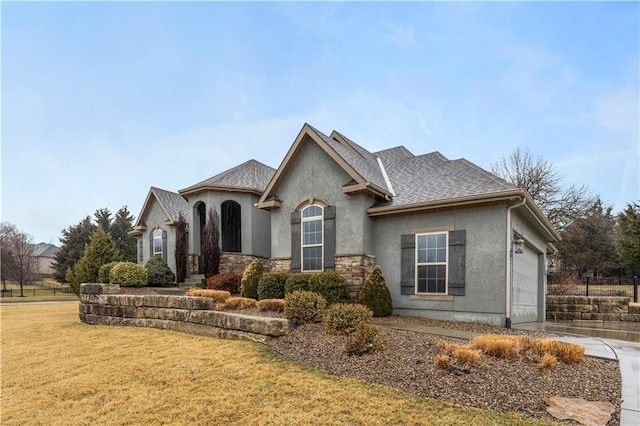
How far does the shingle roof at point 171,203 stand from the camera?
58.1ft

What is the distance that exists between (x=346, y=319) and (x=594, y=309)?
486 inches

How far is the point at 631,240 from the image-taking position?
20859 mm

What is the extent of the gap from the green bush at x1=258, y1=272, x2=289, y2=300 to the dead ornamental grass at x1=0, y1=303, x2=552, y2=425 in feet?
13.0

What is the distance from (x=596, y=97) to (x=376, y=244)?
10.3 meters

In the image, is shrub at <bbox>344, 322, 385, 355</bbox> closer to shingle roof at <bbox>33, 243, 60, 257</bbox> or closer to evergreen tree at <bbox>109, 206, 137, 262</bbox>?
evergreen tree at <bbox>109, 206, 137, 262</bbox>

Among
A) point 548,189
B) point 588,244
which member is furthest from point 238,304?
point 588,244

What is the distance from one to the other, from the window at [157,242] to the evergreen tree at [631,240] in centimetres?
2696

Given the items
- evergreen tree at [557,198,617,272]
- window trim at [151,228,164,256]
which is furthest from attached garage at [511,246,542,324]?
evergreen tree at [557,198,617,272]

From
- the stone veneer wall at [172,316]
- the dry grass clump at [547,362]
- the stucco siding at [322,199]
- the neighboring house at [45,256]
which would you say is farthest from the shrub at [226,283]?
the neighboring house at [45,256]

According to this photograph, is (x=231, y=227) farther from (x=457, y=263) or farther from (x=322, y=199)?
(x=457, y=263)

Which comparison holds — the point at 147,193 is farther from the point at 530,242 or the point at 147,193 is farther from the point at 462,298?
the point at 530,242

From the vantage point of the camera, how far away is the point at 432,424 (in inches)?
131

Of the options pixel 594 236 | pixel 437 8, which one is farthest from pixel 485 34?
pixel 594 236

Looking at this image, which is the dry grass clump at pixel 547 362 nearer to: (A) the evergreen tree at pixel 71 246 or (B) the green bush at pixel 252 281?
(B) the green bush at pixel 252 281
